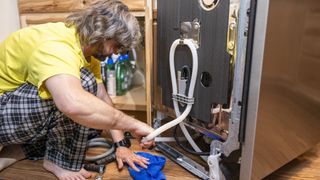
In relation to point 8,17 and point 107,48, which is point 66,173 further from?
point 8,17

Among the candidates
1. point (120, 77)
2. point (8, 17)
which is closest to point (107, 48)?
point (120, 77)

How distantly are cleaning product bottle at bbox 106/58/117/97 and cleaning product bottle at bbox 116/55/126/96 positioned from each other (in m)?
0.04

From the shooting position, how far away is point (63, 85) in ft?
2.25

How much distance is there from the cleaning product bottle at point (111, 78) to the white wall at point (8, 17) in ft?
1.61

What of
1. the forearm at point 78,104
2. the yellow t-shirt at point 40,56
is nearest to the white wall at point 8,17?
the yellow t-shirt at point 40,56

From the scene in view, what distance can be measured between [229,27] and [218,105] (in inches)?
9.2

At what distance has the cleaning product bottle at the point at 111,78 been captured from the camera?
1.37 metres

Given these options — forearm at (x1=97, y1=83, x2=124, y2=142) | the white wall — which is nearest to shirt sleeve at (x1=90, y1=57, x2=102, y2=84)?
forearm at (x1=97, y1=83, x2=124, y2=142)

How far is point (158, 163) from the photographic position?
3.22 feet

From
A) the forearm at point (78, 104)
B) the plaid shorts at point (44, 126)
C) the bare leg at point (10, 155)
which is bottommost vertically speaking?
the bare leg at point (10, 155)

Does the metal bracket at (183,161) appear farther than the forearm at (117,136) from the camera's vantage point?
Answer: No

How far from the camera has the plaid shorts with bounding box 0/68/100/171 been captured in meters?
0.87

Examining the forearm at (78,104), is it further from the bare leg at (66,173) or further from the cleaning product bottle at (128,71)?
the cleaning product bottle at (128,71)

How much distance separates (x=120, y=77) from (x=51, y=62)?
730 millimetres
